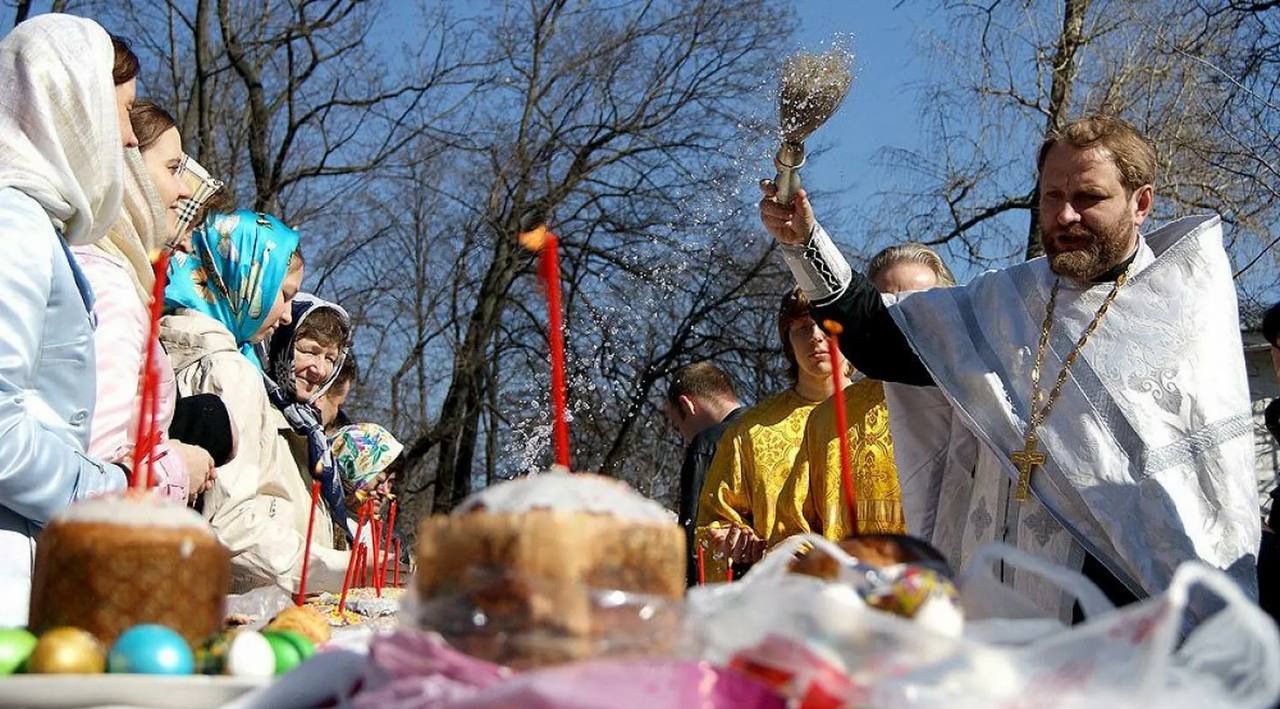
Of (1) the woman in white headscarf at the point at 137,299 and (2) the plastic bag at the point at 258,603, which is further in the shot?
(2) the plastic bag at the point at 258,603

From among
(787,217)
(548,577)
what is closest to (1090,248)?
(787,217)

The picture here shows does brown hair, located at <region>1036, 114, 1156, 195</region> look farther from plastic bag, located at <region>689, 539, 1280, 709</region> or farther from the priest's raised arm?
plastic bag, located at <region>689, 539, 1280, 709</region>

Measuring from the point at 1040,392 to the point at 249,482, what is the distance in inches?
79.5

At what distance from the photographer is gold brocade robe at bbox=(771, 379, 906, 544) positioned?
411 centimetres

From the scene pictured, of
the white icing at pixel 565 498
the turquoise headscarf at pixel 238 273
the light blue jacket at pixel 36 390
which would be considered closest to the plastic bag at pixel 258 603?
the light blue jacket at pixel 36 390

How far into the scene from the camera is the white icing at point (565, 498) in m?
1.19

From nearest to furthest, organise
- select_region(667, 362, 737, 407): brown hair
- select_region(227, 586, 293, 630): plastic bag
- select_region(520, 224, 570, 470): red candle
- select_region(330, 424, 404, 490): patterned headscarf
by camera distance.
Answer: select_region(520, 224, 570, 470): red candle
select_region(227, 586, 293, 630): plastic bag
select_region(330, 424, 404, 490): patterned headscarf
select_region(667, 362, 737, 407): brown hair

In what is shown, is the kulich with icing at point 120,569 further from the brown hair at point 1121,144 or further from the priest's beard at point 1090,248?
the brown hair at point 1121,144

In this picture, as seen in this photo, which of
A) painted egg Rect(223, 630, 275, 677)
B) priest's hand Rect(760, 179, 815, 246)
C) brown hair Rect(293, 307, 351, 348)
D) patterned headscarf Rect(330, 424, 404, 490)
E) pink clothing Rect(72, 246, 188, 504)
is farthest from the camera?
patterned headscarf Rect(330, 424, 404, 490)

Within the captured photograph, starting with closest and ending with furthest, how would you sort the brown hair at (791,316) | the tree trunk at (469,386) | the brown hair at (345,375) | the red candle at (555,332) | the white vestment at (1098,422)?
the red candle at (555,332)
the white vestment at (1098,422)
the brown hair at (791,316)
the brown hair at (345,375)
the tree trunk at (469,386)

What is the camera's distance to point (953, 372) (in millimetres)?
3270

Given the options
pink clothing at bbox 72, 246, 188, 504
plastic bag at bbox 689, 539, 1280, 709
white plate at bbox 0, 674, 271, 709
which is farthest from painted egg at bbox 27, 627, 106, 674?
pink clothing at bbox 72, 246, 188, 504

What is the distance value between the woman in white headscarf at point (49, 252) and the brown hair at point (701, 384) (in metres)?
4.21

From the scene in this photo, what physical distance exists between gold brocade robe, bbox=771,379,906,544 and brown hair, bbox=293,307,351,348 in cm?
181
